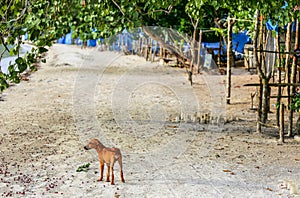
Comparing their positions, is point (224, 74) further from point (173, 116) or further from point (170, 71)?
point (173, 116)

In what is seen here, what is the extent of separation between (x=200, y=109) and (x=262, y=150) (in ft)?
10.8

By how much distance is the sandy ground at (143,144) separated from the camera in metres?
5.23

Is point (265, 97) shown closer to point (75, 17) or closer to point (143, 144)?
point (143, 144)

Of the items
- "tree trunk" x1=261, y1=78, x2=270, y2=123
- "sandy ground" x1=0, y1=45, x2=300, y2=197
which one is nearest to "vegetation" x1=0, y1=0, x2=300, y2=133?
"tree trunk" x1=261, y1=78, x2=270, y2=123

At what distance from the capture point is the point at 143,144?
7051 millimetres

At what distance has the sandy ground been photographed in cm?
523

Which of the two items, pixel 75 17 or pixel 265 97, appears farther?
pixel 265 97

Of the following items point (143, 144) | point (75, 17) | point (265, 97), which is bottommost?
Answer: point (143, 144)

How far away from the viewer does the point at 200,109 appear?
9.91m

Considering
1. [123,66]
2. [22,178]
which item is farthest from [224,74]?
[22,178]

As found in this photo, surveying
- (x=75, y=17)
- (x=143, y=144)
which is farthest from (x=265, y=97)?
(x=75, y=17)

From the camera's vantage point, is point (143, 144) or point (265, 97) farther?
point (265, 97)

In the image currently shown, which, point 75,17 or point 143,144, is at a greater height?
point 75,17

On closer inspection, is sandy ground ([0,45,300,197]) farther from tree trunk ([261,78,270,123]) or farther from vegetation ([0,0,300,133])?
vegetation ([0,0,300,133])
